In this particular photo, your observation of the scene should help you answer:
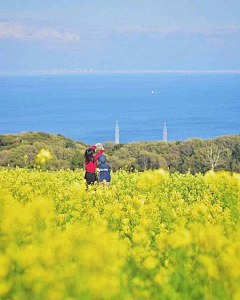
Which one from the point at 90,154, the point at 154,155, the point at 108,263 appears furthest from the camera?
the point at 154,155

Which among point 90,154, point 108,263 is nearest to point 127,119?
point 90,154

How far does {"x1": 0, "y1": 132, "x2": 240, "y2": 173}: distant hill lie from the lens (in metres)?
17.3

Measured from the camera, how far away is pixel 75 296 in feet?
11.3

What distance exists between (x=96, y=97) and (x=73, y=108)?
32.8 m

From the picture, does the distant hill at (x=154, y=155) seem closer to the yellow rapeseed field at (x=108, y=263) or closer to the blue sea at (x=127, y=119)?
the yellow rapeseed field at (x=108, y=263)

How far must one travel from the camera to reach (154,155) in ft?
57.7

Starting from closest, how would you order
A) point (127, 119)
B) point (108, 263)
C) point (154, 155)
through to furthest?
point (108, 263), point (154, 155), point (127, 119)

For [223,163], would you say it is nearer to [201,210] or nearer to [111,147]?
[111,147]

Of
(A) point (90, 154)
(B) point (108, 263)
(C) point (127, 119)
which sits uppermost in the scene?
(C) point (127, 119)

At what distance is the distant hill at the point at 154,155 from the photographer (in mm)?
A: 17312

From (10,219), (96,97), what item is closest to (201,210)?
(10,219)

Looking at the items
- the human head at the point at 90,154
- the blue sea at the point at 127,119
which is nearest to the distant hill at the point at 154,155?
the human head at the point at 90,154

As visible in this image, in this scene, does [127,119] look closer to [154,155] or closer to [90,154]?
[154,155]

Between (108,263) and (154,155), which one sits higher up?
(154,155)
